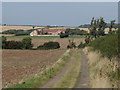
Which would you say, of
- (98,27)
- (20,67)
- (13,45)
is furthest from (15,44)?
(20,67)

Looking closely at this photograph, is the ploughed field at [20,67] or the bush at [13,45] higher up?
the ploughed field at [20,67]

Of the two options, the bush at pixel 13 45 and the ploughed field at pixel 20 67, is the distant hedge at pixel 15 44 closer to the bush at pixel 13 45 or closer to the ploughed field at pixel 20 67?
the bush at pixel 13 45

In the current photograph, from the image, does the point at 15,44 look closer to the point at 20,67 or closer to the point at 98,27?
the point at 98,27

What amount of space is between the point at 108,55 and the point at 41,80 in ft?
21.8

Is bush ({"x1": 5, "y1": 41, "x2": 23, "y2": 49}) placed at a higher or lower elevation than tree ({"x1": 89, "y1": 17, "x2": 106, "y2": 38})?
lower

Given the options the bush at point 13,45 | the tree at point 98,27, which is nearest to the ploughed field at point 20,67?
the tree at point 98,27

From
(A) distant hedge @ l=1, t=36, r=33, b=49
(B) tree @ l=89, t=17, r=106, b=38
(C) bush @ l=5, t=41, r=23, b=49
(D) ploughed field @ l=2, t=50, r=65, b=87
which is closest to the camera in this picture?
(D) ploughed field @ l=2, t=50, r=65, b=87

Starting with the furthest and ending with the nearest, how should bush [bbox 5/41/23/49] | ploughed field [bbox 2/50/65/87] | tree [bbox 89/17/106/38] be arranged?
1. bush [bbox 5/41/23/49]
2. tree [bbox 89/17/106/38]
3. ploughed field [bbox 2/50/65/87]

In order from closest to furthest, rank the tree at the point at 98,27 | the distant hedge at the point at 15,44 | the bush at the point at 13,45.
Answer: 1. the tree at the point at 98,27
2. the distant hedge at the point at 15,44
3. the bush at the point at 13,45

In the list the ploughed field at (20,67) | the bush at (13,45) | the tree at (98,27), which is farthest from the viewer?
the bush at (13,45)

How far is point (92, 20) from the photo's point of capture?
328ft

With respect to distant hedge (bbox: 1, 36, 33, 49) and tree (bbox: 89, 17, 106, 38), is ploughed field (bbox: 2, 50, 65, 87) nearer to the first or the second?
tree (bbox: 89, 17, 106, 38)

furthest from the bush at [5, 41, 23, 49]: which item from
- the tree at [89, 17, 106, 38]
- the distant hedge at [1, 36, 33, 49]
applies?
the tree at [89, 17, 106, 38]

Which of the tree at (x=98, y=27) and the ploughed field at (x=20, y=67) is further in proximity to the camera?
the tree at (x=98, y=27)
